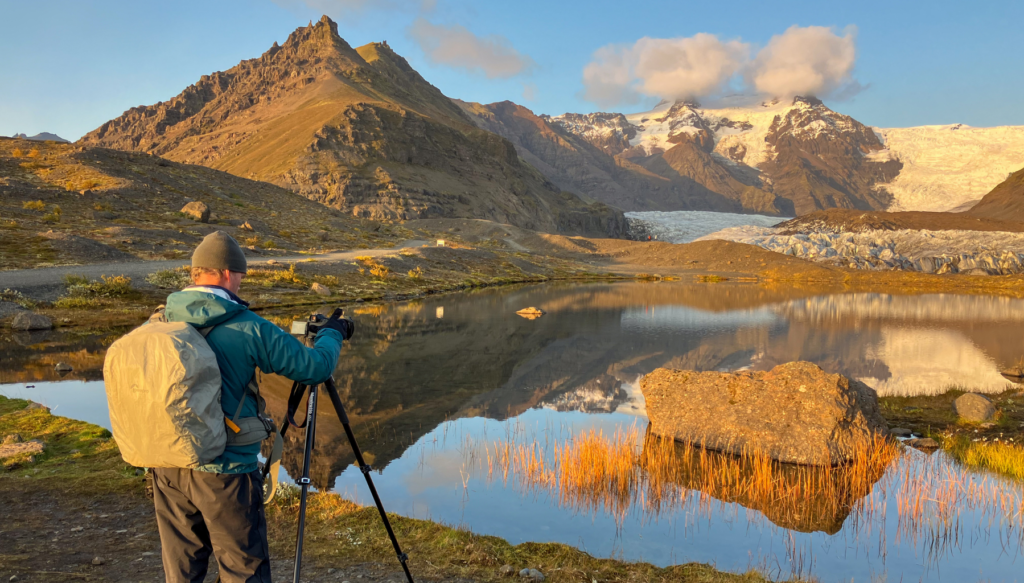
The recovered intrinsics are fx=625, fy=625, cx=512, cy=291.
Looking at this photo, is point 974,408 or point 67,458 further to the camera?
point 974,408

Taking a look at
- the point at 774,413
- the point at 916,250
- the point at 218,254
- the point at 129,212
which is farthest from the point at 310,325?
the point at 916,250

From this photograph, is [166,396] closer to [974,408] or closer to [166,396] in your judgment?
[166,396]

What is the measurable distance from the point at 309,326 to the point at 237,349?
0.85m

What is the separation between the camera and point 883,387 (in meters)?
18.7

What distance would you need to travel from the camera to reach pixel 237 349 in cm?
409

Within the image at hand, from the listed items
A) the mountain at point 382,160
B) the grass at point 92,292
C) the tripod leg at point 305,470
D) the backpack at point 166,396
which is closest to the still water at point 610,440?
the tripod leg at point 305,470

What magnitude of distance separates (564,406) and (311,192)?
113191 mm

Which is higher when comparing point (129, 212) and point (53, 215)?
point (129, 212)

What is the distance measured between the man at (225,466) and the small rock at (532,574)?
10.1 feet

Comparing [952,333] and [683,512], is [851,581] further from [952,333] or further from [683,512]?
[952,333]

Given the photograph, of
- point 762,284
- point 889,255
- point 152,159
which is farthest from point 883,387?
point 889,255

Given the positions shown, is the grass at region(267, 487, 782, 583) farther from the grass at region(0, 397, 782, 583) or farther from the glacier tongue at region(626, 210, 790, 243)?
the glacier tongue at region(626, 210, 790, 243)

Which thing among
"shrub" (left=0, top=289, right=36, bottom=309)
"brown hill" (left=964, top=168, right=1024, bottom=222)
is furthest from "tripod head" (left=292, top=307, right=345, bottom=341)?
"brown hill" (left=964, top=168, right=1024, bottom=222)

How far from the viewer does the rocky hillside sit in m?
39.8
